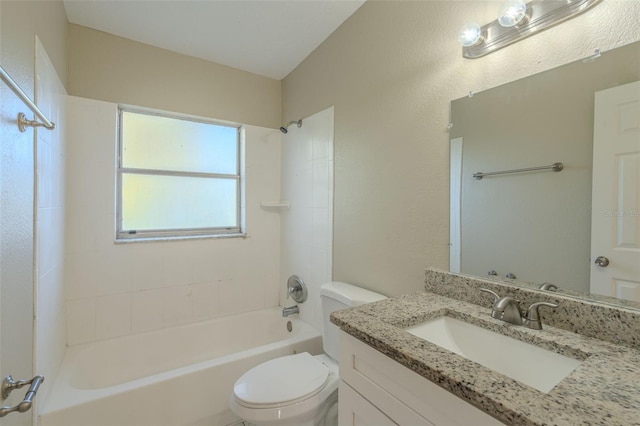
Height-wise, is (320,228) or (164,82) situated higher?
(164,82)

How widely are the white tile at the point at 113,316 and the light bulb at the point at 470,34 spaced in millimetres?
2504

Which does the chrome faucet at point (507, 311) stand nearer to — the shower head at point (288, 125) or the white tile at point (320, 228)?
the white tile at point (320, 228)

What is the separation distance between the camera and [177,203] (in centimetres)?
236

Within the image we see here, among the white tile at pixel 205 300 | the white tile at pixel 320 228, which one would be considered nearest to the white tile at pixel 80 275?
the white tile at pixel 205 300

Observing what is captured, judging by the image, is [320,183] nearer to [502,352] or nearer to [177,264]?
[177,264]

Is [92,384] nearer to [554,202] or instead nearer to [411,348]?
[411,348]

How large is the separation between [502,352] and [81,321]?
2.40 m

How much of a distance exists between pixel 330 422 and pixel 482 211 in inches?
51.0

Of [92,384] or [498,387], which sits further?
[92,384]

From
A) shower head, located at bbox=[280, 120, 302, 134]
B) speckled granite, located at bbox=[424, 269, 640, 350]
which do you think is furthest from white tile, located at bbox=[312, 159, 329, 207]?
speckled granite, located at bbox=[424, 269, 640, 350]

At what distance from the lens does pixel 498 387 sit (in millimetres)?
590

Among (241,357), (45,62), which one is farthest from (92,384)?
(45,62)

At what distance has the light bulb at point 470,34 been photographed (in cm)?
113

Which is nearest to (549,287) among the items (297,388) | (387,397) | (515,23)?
(387,397)
